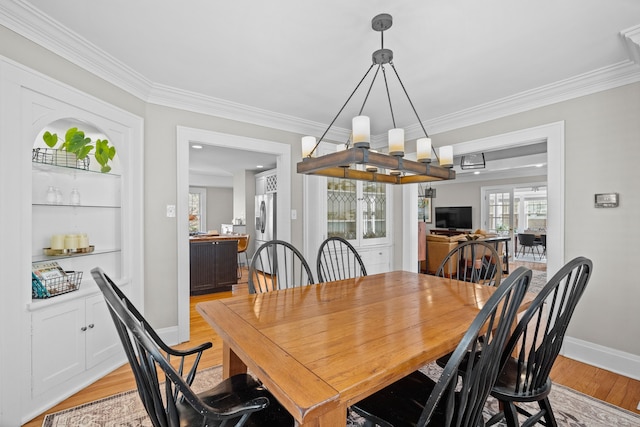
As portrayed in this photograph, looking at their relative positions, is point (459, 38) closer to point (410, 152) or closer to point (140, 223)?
point (410, 152)

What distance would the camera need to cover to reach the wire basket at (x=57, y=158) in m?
2.01

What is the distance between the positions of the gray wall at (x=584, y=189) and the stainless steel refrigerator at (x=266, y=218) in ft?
11.3

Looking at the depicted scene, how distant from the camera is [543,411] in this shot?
1.44 m

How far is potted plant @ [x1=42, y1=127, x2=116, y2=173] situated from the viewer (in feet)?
6.95

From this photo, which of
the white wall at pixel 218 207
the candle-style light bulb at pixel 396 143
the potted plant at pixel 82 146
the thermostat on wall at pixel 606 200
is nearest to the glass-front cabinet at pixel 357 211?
the candle-style light bulb at pixel 396 143

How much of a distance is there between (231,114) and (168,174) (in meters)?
0.92

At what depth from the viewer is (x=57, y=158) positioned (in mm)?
2152

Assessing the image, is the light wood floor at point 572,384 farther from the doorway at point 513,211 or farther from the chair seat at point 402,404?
the doorway at point 513,211

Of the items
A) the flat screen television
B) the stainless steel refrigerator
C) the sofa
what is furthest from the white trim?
the flat screen television

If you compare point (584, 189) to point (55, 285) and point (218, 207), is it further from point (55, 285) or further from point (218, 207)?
point (218, 207)

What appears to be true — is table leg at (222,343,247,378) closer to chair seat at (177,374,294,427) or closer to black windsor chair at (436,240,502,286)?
chair seat at (177,374,294,427)

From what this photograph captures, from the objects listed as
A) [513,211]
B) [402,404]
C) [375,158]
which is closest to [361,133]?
[375,158]

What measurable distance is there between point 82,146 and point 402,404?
2.71m

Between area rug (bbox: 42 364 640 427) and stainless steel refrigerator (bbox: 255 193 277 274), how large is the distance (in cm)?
436
